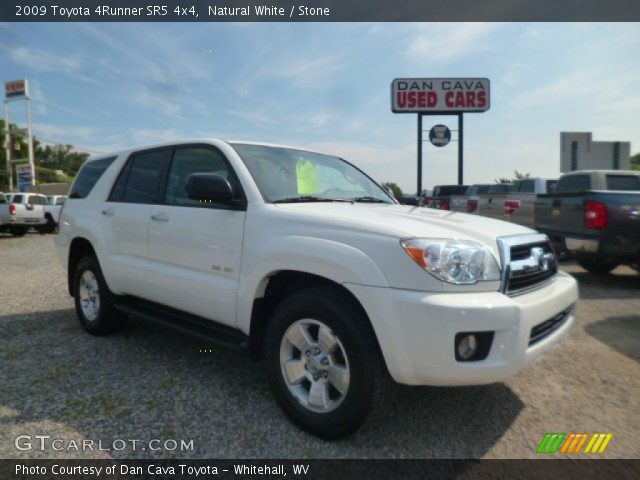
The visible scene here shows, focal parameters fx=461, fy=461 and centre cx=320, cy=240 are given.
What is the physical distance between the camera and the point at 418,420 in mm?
2807

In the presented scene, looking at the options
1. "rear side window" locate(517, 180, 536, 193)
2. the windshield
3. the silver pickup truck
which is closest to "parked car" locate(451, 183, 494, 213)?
the silver pickup truck

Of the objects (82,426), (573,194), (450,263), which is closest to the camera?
(450,263)

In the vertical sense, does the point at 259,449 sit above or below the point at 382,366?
below

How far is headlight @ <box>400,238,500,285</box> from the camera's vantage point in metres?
2.27

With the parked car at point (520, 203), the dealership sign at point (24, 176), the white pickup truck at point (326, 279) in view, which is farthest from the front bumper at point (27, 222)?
the white pickup truck at point (326, 279)

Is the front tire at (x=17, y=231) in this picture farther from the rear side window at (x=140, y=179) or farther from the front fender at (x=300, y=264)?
the front fender at (x=300, y=264)

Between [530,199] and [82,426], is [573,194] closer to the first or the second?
[530,199]

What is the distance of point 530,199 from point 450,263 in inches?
383

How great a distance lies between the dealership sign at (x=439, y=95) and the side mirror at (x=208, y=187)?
20216mm

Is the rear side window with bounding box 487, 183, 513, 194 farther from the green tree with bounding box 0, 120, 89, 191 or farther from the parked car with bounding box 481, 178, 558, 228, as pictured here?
the green tree with bounding box 0, 120, 89, 191

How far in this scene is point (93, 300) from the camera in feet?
14.8

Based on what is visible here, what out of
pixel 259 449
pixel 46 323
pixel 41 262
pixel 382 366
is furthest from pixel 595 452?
pixel 41 262

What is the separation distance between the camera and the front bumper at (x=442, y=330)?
7.20 feet

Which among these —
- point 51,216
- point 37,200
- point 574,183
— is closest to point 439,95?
point 574,183
